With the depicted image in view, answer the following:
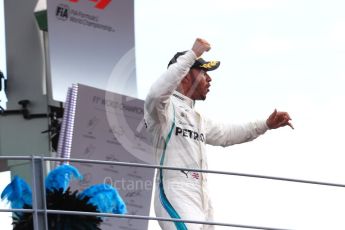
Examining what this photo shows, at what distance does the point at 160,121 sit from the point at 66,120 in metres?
1.18

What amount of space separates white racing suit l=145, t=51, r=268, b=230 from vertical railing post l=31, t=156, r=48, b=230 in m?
1.24

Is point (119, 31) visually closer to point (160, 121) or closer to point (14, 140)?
point (14, 140)

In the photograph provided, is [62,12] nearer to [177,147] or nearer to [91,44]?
[91,44]

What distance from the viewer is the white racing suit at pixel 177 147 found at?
691 centimetres

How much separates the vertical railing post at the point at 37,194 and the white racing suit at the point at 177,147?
1236mm

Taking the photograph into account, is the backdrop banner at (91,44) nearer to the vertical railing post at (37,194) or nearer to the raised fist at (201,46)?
the raised fist at (201,46)

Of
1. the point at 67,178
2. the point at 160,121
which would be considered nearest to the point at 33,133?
the point at 160,121

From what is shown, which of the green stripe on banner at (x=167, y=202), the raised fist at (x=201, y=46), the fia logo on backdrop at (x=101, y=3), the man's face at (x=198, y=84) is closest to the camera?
the green stripe on banner at (x=167, y=202)

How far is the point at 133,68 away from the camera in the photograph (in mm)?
8945

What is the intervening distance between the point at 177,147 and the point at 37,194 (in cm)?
152

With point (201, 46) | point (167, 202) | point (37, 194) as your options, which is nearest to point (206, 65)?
point (201, 46)

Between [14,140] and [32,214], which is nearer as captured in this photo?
[32,214]

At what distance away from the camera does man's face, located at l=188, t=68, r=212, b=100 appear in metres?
7.34

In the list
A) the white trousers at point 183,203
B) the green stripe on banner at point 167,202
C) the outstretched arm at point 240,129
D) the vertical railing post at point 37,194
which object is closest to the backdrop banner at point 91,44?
the outstretched arm at point 240,129
